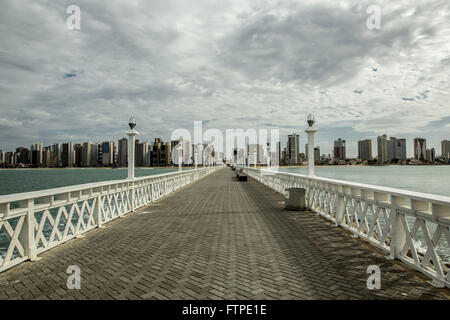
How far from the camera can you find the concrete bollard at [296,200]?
963 cm

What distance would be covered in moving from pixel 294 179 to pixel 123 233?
8.04 m

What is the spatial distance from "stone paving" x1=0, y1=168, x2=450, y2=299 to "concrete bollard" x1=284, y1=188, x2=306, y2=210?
7.63ft

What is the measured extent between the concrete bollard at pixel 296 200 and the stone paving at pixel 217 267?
2.33 m

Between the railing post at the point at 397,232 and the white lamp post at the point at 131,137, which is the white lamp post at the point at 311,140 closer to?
the railing post at the point at 397,232

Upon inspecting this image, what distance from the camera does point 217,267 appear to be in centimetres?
428

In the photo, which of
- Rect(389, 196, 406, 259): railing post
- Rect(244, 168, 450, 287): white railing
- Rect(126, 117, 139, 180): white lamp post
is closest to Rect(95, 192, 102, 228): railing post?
Rect(126, 117, 139, 180): white lamp post

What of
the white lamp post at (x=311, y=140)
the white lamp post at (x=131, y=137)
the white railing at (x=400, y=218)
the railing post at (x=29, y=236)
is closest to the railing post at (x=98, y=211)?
the railing post at (x=29, y=236)

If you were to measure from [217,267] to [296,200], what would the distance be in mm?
6045

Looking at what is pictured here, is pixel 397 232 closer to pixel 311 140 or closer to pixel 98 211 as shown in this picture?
pixel 311 140

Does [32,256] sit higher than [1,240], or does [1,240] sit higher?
[32,256]

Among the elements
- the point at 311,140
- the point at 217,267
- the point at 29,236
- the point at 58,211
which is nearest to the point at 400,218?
the point at 217,267
